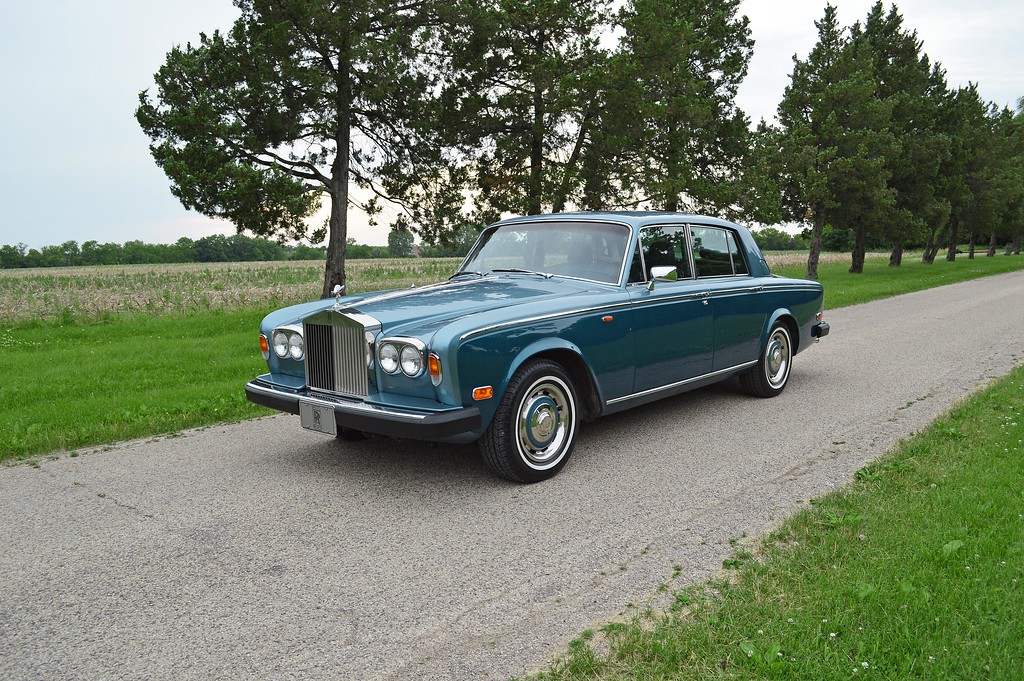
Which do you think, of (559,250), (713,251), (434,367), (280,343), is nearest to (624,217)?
(559,250)

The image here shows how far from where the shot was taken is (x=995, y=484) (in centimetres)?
411

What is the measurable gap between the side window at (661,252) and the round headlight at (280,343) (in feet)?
8.21

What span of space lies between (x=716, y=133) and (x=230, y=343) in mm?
21395

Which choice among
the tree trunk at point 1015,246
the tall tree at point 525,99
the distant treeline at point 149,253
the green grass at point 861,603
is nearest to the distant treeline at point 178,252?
the distant treeline at point 149,253

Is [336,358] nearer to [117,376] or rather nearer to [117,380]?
[117,380]

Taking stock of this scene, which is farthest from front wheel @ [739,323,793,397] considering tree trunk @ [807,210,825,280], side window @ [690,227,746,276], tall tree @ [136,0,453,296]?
tree trunk @ [807,210,825,280]

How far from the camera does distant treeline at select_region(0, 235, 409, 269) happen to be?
207ft

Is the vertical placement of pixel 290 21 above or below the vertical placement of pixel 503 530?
above

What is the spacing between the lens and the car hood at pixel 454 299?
14.7ft

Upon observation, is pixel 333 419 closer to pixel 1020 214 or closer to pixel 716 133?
pixel 716 133

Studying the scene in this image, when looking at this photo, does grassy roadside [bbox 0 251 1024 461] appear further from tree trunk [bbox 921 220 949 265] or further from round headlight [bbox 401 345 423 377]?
tree trunk [bbox 921 220 949 265]

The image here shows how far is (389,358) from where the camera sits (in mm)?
4328

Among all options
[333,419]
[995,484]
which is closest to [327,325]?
[333,419]

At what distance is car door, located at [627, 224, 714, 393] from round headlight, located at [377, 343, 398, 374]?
1835mm
